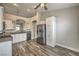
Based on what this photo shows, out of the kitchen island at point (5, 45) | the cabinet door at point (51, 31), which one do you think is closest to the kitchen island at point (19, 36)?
the kitchen island at point (5, 45)

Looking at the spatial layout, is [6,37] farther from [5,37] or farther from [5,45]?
[5,45]

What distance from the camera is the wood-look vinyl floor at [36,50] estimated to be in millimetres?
2036

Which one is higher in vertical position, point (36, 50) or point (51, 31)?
point (51, 31)

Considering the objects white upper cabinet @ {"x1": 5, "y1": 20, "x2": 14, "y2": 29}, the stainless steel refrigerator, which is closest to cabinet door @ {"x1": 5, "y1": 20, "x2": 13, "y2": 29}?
white upper cabinet @ {"x1": 5, "y1": 20, "x2": 14, "y2": 29}

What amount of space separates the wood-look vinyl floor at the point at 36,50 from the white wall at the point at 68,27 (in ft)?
0.50

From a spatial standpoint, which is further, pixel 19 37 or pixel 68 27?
pixel 19 37

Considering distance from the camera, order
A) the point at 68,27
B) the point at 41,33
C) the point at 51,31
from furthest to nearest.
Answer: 1. the point at 41,33
2. the point at 51,31
3. the point at 68,27

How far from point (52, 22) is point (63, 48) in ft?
2.23

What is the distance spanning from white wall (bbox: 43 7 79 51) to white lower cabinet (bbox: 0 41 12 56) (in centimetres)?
115

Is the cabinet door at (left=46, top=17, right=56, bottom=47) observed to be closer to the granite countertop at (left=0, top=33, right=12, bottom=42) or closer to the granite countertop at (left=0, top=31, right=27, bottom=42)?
the granite countertop at (left=0, top=31, right=27, bottom=42)

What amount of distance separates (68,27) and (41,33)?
27.2 inches

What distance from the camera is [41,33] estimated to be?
227cm

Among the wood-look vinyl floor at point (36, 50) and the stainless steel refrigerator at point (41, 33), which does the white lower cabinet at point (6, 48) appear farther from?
the stainless steel refrigerator at point (41, 33)

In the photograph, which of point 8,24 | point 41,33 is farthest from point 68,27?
point 8,24
